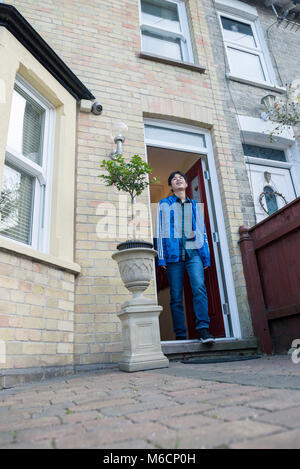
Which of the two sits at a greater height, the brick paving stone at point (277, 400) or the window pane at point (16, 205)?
the window pane at point (16, 205)

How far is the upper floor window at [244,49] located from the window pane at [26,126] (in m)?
3.32

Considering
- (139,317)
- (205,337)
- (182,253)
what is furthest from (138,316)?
(182,253)

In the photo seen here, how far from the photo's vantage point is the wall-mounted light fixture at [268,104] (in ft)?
16.1

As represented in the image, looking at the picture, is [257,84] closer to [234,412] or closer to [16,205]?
[16,205]

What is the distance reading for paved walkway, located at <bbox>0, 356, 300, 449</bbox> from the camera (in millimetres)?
781

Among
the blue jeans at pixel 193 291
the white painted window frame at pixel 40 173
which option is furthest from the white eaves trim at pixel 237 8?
the blue jeans at pixel 193 291

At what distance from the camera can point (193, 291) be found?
350 centimetres

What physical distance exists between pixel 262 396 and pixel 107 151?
10.4 feet

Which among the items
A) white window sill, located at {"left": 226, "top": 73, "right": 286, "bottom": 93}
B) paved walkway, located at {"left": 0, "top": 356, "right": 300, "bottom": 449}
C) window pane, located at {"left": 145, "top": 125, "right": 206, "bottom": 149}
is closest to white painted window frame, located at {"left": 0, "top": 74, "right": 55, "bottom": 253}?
window pane, located at {"left": 145, "top": 125, "right": 206, "bottom": 149}

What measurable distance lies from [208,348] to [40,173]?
2.38 m

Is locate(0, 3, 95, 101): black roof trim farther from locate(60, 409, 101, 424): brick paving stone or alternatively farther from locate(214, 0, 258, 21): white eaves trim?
locate(214, 0, 258, 21): white eaves trim

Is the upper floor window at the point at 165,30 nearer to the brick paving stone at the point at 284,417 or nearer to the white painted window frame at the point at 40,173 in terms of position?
the white painted window frame at the point at 40,173

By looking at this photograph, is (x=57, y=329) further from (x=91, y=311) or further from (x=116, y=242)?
(x=116, y=242)

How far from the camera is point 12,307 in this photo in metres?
2.43
